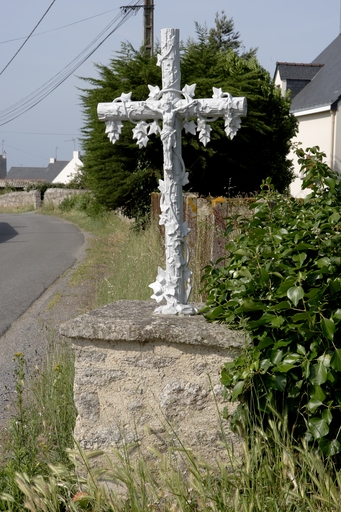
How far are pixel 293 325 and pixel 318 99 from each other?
21669mm

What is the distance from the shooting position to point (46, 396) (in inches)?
160

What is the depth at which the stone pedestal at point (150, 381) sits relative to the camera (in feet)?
10.8

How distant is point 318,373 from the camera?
2844 mm

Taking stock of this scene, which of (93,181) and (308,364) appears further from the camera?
(93,181)

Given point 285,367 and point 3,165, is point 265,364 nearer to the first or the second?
point 285,367

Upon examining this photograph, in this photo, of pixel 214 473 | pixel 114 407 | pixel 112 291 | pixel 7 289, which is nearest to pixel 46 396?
pixel 114 407

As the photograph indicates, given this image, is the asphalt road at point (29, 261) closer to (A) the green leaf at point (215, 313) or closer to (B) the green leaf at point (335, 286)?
(A) the green leaf at point (215, 313)

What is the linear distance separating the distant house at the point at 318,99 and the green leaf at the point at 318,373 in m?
17.2

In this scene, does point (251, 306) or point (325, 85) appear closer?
point (251, 306)

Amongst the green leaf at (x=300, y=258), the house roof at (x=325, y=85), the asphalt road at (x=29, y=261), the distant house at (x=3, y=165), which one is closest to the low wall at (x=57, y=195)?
the asphalt road at (x=29, y=261)

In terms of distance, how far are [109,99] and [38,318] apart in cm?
662

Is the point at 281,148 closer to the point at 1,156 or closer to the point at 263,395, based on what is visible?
the point at 263,395

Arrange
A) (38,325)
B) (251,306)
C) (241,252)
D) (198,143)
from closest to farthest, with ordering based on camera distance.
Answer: (251,306) < (241,252) < (38,325) < (198,143)

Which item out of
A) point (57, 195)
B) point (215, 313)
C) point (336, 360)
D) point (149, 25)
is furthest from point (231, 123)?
point (57, 195)
